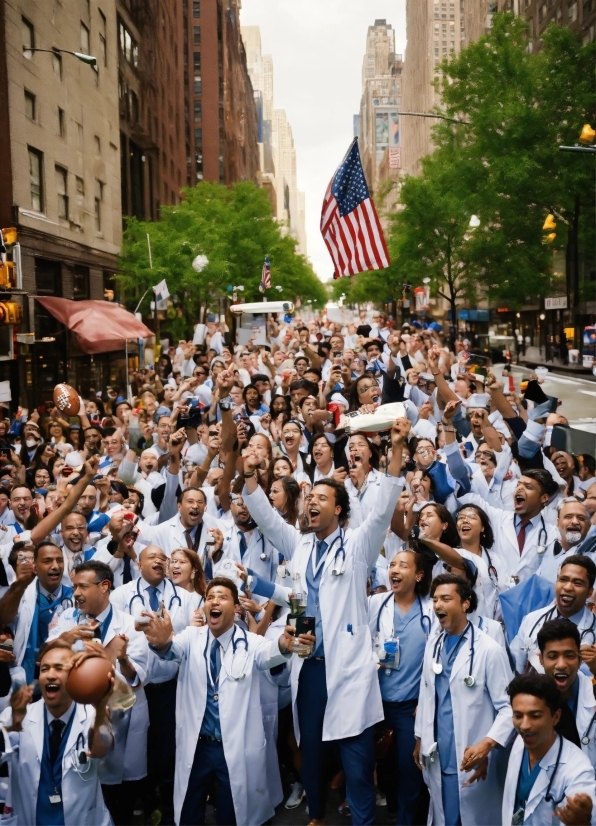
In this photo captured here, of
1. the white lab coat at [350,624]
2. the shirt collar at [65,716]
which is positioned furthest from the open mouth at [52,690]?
the white lab coat at [350,624]

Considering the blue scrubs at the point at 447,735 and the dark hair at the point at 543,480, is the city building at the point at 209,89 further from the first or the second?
the blue scrubs at the point at 447,735

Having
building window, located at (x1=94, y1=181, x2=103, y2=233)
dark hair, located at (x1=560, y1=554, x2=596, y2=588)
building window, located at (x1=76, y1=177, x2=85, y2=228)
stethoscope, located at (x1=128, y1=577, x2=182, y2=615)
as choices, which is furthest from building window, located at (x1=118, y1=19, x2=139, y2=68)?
dark hair, located at (x1=560, y1=554, x2=596, y2=588)

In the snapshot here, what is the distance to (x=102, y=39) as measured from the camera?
30125 mm

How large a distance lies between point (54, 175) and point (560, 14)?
35.9 meters

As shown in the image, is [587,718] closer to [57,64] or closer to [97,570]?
[97,570]

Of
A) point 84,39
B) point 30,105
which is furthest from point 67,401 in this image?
point 84,39

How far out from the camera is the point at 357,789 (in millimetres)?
5168

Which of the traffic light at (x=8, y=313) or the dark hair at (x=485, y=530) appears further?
the traffic light at (x=8, y=313)

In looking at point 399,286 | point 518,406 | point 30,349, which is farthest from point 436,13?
point 518,406

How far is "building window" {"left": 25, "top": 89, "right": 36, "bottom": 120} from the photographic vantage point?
21.6 meters

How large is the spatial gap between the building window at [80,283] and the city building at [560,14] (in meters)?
22.4

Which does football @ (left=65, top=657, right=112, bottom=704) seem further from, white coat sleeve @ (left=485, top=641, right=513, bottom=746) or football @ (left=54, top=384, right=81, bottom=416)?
football @ (left=54, top=384, right=81, bottom=416)

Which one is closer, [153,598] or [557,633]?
[557,633]

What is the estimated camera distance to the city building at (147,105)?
35.3 m
